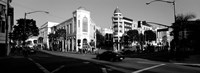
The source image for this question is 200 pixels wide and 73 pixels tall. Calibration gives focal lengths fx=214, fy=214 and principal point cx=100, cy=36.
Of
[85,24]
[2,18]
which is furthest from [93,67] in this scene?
[85,24]

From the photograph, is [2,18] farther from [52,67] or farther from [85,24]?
[85,24]

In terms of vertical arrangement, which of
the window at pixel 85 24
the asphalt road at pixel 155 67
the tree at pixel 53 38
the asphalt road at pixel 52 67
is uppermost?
the window at pixel 85 24

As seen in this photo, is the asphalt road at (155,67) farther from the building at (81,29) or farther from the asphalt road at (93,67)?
the building at (81,29)

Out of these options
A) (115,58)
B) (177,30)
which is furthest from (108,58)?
(177,30)

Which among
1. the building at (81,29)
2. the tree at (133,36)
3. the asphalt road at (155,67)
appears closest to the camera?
the asphalt road at (155,67)

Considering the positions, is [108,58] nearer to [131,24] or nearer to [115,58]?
[115,58]

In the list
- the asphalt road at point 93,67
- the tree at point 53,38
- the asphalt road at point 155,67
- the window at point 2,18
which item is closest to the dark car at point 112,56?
the asphalt road at point 93,67

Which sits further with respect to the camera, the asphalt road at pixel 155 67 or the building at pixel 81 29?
the building at pixel 81 29

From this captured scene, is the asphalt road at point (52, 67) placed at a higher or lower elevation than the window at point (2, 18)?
lower

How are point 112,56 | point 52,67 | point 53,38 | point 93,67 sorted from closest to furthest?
point 52,67, point 93,67, point 112,56, point 53,38

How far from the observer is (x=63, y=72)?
13055 millimetres

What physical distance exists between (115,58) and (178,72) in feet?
43.9

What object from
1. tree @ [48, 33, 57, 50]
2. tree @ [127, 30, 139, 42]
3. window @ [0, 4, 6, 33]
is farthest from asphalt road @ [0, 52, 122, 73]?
tree @ [127, 30, 139, 42]

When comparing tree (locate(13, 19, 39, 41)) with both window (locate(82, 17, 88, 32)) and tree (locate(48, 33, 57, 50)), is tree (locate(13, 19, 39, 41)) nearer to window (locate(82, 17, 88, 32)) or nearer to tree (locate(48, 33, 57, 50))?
tree (locate(48, 33, 57, 50))
